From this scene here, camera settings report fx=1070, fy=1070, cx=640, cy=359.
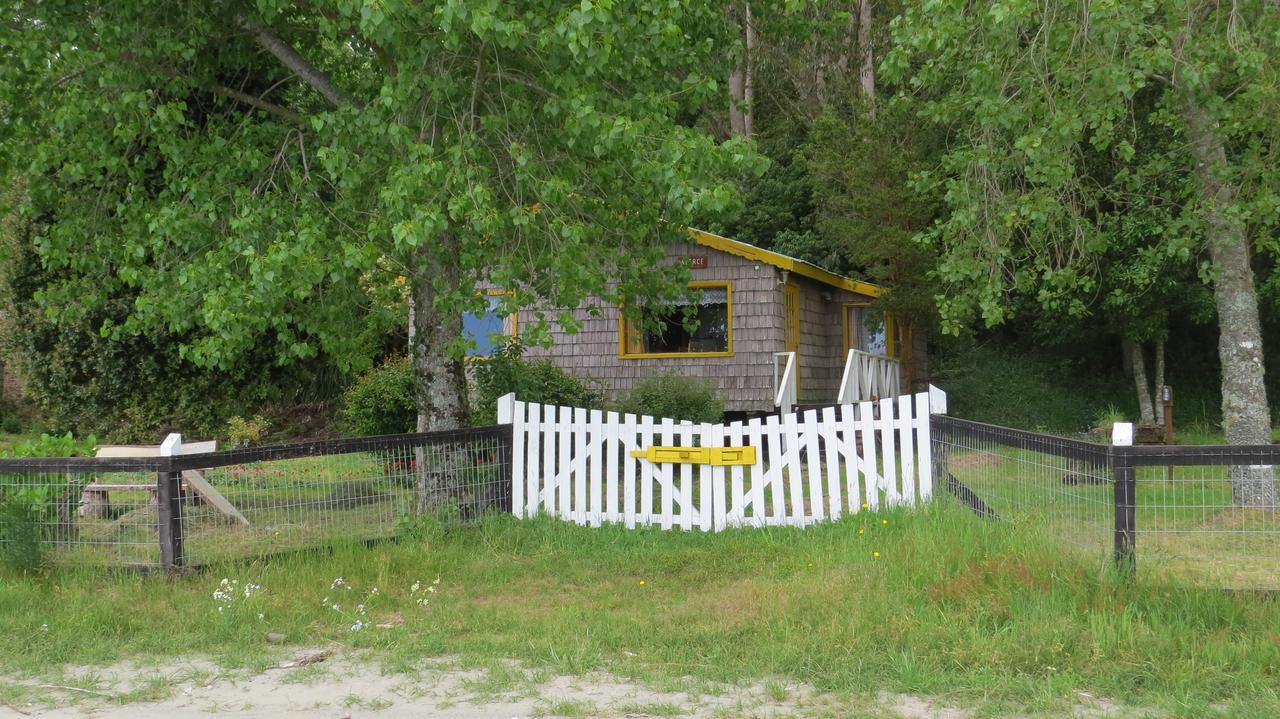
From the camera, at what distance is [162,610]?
6.34m

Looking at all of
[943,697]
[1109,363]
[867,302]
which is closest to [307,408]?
[867,302]

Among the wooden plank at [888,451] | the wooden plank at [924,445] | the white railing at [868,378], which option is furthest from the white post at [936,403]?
the white railing at [868,378]

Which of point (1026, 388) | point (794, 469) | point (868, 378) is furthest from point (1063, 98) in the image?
point (1026, 388)

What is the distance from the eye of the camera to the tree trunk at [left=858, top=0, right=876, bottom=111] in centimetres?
2698

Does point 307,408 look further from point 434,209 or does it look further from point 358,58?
point 434,209

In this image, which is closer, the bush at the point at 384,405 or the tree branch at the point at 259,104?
the tree branch at the point at 259,104

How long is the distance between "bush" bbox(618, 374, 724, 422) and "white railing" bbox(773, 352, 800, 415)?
1224 millimetres

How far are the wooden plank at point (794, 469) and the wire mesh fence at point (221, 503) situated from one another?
2.77m

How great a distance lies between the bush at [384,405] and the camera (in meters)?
Answer: 15.2

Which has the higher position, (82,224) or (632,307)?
(82,224)

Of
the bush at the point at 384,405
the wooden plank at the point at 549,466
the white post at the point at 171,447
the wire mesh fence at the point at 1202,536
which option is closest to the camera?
the wire mesh fence at the point at 1202,536

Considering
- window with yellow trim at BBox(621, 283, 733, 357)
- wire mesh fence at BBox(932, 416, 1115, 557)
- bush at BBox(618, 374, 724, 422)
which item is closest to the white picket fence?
wire mesh fence at BBox(932, 416, 1115, 557)

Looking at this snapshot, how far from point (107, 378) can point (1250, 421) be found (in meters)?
15.5

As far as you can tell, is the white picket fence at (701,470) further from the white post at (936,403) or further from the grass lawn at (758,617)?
the grass lawn at (758,617)
